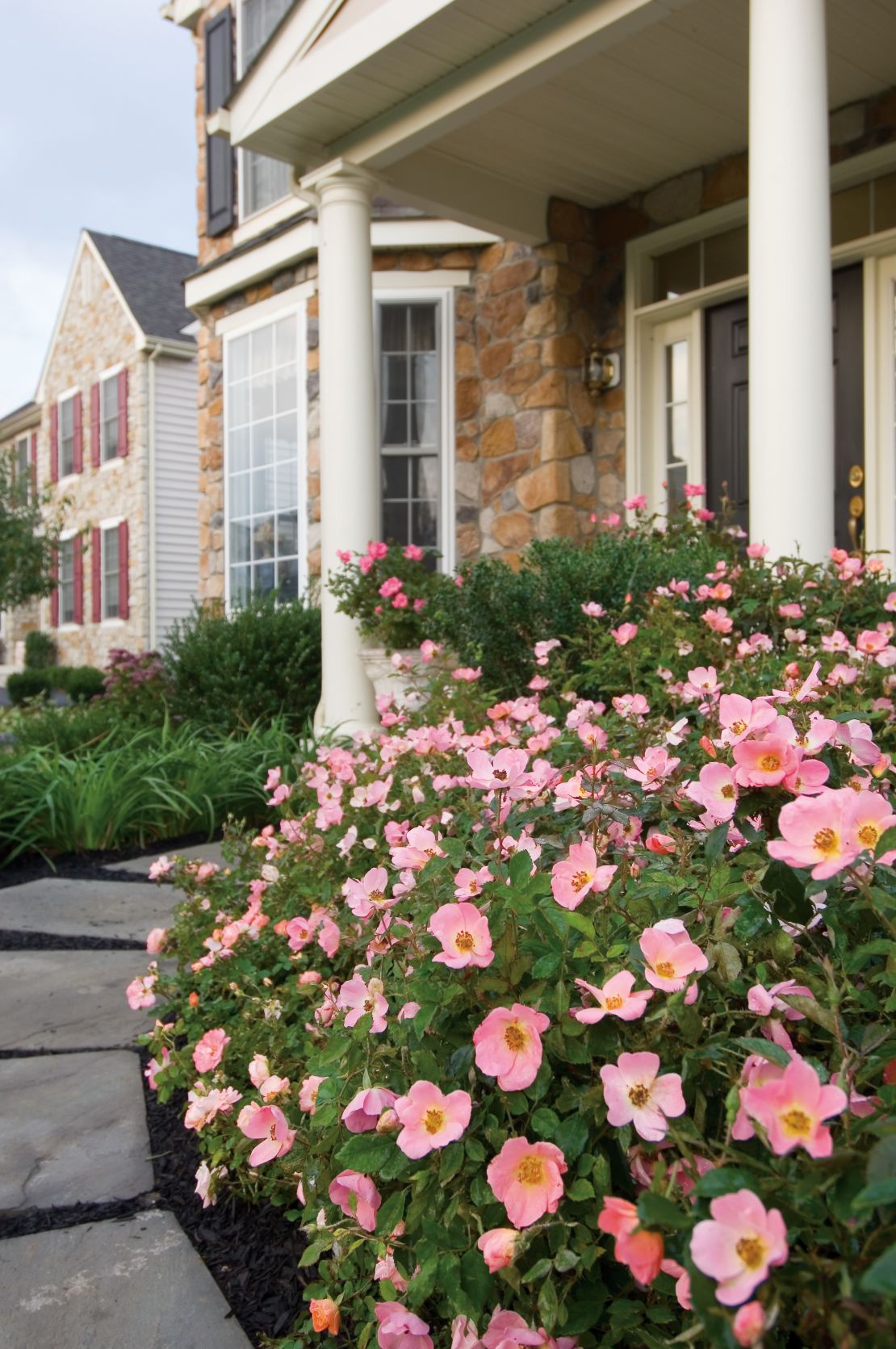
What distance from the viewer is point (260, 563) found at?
7523mm

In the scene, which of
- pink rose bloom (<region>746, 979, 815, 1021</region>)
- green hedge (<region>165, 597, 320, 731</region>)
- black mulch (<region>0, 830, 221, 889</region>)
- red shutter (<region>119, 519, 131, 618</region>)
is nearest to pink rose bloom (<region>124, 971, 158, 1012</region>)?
pink rose bloom (<region>746, 979, 815, 1021</region>)

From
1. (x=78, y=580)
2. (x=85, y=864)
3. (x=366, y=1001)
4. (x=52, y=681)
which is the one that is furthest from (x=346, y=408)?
(x=78, y=580)

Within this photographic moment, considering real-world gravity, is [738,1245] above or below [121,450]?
below

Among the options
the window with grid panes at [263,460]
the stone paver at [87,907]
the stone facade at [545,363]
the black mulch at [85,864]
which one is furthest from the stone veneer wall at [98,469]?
the stone paver at [87,907]

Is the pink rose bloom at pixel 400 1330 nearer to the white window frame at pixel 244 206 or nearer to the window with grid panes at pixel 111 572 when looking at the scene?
the white window frame at pixel 244 206

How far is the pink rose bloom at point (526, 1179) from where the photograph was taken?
0.80 meters

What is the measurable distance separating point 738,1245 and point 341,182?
4.92 meters

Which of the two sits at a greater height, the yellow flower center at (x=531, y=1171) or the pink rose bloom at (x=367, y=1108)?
the pink rose bloom at (x=367, y=1108)

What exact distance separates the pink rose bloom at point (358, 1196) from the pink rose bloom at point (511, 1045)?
0.17m

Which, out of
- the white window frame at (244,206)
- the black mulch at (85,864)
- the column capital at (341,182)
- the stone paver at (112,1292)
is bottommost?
the stone paver at (112,1292)

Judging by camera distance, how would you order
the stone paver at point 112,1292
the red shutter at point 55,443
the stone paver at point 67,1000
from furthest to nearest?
1. the red shutter at point 55,443
2. the stone paver at point 67,1000
3. the stone paver at point 112,1292

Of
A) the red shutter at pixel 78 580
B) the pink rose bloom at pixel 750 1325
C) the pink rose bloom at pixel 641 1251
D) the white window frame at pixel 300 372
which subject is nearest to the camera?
the pink rose bloom at pixel 750 1325

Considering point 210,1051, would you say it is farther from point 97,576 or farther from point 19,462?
point 19,462

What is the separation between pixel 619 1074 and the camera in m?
0.79
